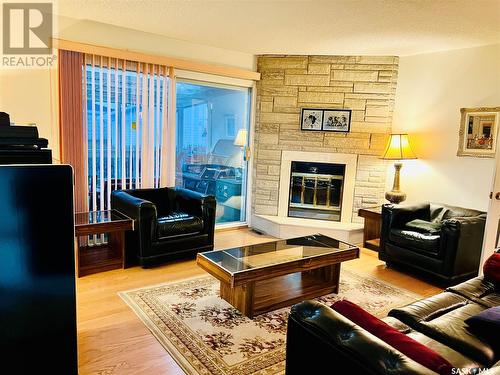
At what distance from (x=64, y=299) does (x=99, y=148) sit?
2861 mm

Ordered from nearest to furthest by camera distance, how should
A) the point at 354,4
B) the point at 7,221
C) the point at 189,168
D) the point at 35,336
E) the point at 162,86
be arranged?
the point at 7,221, the point at 35,336, the point at 354,4, the point at 162,86, the point at 189,168

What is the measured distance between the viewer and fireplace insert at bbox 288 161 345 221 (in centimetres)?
520

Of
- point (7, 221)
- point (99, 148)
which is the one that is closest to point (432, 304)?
point (7, 221)

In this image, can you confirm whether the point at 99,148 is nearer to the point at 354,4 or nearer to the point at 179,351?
the point at 179,351

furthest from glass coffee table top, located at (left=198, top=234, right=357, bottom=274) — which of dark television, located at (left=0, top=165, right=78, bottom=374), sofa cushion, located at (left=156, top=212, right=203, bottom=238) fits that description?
dark television, located at (left=0, top=165, right=78, bottom=374)

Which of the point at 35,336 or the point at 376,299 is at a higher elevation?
the point at 35,336

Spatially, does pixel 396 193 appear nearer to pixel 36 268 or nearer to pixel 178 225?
pixel 178 225

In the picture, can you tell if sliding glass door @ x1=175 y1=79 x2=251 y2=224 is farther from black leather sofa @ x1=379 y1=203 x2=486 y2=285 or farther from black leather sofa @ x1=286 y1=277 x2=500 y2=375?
black leather sofa @ x1=286 y1=277 x2=500 y2=375

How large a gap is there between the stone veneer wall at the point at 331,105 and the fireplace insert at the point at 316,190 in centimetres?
24

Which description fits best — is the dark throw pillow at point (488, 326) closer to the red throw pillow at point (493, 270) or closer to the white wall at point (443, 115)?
the red throw pillow at point (493, 270)

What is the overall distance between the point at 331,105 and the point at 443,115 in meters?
1.42

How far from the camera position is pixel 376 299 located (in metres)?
3.22

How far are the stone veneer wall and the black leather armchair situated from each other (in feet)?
5.18

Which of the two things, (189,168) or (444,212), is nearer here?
(444,212)
